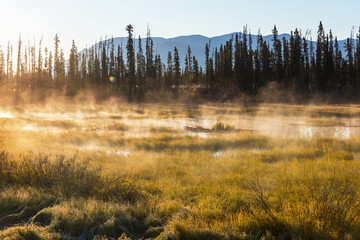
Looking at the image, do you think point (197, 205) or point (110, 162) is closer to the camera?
point (197, 205)

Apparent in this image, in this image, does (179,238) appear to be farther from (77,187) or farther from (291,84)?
(291,84)

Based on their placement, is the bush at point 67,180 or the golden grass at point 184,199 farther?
the bush at point 67,180

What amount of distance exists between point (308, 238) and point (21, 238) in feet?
15.4

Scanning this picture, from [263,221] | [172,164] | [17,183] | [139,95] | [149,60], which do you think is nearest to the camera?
[263,221]

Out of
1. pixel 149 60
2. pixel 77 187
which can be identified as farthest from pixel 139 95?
pixel 77 187

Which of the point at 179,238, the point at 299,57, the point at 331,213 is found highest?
the point at 299,57

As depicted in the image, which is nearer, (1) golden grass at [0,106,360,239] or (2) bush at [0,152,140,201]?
(1) golden grass at [0,106,360,239]

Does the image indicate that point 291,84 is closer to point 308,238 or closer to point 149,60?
point 149,60

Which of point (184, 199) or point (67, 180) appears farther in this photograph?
point (67, 180)

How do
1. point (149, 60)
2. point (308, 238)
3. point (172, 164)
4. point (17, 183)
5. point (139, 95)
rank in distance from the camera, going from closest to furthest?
point (308, 238) → point (17, 183) → point (172, 164) → point (139, 95) → point (149, 60)

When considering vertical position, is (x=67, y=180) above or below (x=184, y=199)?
above

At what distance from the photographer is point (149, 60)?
62.3 m

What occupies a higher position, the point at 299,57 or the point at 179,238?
the point at 299,57

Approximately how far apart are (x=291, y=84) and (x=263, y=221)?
53.7 m
